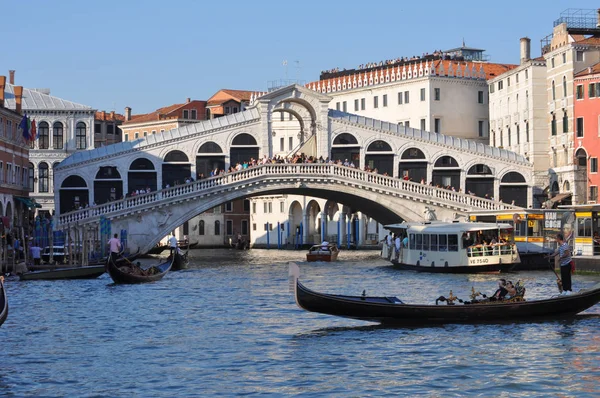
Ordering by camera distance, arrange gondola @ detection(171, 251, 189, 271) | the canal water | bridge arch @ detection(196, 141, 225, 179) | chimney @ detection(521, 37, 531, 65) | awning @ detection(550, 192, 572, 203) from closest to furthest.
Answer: the canal water, gondola @ detection(171, 251, 189, 271), awning @ detection(550, 192, 572, 203), bridge arch @ detection(196, 141, 225, 179), chimney @ detection(521, 37, 531, 65)

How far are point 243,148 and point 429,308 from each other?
29.1 m

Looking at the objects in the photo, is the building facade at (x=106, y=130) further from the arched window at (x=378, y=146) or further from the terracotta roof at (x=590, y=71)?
the terracotta roof at (x=590, y=71)

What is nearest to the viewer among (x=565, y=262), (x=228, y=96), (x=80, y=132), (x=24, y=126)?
(x=565, y=262)

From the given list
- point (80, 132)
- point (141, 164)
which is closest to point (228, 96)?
point (80, 132)

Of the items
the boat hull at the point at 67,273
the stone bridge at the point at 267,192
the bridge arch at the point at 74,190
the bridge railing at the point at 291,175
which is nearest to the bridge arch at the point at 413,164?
the stone bridge at the point at 267,192

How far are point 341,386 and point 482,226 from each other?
19456 mm

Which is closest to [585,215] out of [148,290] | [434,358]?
[148,290]

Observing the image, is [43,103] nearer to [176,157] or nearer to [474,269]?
[176,157]

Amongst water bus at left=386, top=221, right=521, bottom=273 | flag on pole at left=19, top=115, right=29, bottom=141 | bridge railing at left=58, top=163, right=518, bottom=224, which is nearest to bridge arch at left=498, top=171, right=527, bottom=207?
bridge railing at left=58, top=163, right=518, bottom=224

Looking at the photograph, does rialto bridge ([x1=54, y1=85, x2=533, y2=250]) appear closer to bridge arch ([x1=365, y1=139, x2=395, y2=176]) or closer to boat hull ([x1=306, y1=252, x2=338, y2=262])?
bridge arch ([x1=365, y1=139, x2=395, y2=176])

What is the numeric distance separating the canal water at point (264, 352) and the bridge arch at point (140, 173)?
1998 centimetres

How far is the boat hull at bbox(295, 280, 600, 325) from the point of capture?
19281 millimetres

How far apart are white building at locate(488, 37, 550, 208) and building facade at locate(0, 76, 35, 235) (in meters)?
20.5

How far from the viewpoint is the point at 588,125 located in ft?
149
